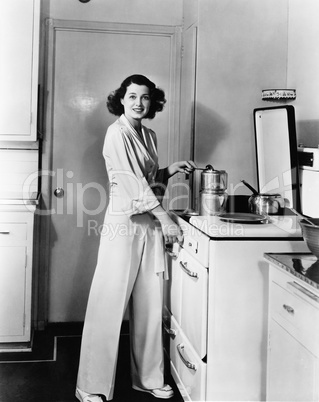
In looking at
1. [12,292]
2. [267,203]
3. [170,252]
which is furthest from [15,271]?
[267,203]

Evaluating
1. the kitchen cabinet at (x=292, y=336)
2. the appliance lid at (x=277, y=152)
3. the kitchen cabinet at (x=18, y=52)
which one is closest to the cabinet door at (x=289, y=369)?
the kitchen cabinet at (x=292, y=336)

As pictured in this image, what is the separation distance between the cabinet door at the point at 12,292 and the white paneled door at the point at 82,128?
1.56ft

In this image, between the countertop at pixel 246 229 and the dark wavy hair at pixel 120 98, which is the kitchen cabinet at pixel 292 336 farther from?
the dark wavy hair at pixel 120 98

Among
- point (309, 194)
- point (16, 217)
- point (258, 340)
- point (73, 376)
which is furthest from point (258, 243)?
point (16, 217)

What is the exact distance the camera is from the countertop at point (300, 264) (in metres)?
1.81

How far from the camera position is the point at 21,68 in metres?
3.49

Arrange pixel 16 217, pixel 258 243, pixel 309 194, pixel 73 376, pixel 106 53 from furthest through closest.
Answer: pixel 106 53, pixel 16 217, pixel 73 376, pixel 309 194, pixel 258 243

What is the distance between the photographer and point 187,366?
8.32 feet

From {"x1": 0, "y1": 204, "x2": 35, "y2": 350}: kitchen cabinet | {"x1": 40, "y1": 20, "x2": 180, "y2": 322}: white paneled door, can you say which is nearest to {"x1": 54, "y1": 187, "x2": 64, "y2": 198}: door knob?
{"x1": 40, "y1": 20, "x2": 180, "y2": 322}: white paneled door

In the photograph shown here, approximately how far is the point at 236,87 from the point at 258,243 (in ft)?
4.94

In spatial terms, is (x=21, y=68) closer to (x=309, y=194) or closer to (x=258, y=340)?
(x=309, y=194)

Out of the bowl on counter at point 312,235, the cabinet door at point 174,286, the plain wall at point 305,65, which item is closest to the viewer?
the bowl on counter at point 312,235

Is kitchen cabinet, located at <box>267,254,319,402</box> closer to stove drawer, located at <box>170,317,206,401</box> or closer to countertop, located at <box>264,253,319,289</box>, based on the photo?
countertop, located at <box>264,253,319,289</box>

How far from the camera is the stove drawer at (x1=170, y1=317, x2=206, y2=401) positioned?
7.85ft
